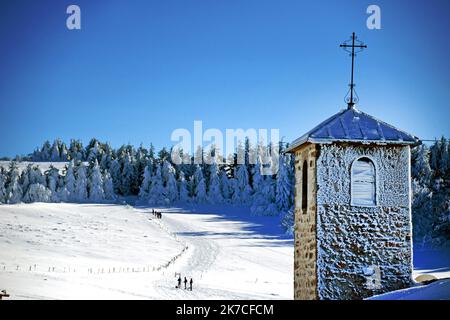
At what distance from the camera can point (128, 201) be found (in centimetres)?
7531

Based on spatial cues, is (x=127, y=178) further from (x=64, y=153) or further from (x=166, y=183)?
(x=64, y=153)

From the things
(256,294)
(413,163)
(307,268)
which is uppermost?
(413,163)

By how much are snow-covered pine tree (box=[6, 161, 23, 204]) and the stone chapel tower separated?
5716 centimetres

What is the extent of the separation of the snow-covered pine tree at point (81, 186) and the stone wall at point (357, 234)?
62.9m

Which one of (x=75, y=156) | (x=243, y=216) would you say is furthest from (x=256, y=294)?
(x=75, y=156)

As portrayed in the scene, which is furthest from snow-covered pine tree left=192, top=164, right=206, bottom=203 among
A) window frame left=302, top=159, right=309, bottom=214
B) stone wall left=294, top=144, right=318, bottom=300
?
window frame left=302, top=159, right=309, bottom=214

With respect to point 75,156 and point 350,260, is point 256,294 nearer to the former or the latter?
point 350,260

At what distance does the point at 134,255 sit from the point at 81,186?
37480 mm

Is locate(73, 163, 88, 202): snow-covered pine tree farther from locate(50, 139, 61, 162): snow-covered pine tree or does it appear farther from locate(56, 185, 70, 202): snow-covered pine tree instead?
locate(50, 139, 61, 162): snow-covered pine tree

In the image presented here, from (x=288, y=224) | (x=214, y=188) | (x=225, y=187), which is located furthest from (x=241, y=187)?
(x=288, y=224)

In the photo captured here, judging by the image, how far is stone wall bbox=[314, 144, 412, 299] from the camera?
36.9 ft

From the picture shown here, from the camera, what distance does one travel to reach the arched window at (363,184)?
11.4 metres

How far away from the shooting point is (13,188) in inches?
2650
